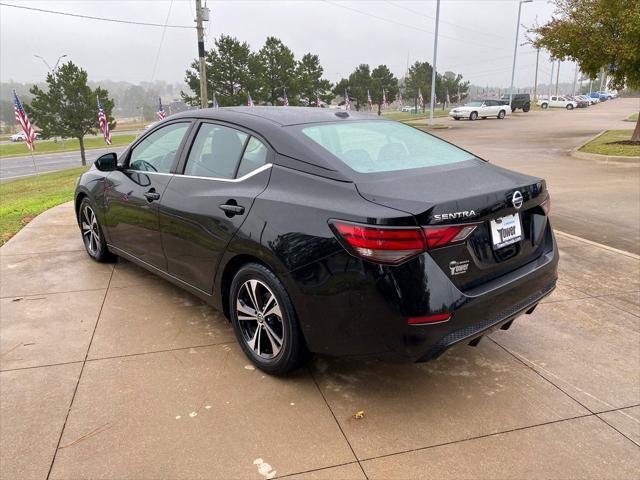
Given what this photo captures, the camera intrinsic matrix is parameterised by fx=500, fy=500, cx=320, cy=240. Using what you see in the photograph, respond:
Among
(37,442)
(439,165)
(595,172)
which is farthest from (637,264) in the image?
(595,172)

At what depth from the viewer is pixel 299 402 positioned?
9.25ft

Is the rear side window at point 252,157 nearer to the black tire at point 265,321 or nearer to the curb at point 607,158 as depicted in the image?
the black tire at point 265,321

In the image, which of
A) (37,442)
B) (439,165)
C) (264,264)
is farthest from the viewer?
(439,165)

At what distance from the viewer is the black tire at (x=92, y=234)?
4973 mm

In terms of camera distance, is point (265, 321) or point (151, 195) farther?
point (151, 195)

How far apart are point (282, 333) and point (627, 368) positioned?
7.23 feet

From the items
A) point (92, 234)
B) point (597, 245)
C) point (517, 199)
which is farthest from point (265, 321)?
point (597, 245)

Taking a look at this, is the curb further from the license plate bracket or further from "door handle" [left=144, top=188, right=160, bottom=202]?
"door handle" [left=144, top=188, right=160, bottom=202]

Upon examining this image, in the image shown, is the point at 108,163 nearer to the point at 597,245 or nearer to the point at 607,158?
the point at 597,245

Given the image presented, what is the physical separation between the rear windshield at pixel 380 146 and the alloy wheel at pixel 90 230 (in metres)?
2.89

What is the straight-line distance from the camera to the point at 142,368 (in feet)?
10.3

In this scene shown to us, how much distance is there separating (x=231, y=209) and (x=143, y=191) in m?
1.26

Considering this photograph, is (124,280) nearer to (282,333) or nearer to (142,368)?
(142,368)

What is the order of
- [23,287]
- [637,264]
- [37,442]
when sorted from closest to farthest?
[37,442]
[23,287]
[637,264]
